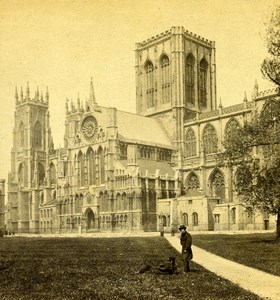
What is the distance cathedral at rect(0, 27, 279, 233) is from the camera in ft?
223

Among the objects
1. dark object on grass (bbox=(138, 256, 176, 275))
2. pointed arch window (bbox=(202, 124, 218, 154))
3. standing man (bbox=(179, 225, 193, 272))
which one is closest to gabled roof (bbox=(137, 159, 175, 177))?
pointed arch window (bbox=(202, 124, 218, 154))

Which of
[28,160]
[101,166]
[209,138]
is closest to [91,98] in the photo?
[101,166]

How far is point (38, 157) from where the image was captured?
107062 mm

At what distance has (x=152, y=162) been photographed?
3046 inches

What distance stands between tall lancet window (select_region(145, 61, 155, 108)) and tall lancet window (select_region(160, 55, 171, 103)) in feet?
7.89

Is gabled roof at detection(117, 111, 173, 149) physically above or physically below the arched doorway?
above

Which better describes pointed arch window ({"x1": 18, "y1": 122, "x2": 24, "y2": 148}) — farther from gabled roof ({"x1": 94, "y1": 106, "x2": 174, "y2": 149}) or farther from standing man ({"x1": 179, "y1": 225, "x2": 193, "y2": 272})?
standing man ({"x1": 179, "y1": 225, "x2": 193, "y2": 272})

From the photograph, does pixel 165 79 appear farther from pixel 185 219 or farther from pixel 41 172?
pixel 41 172

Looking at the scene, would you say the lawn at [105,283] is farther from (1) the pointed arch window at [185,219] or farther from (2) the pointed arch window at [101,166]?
(2) the pointed arch window at [101,166]

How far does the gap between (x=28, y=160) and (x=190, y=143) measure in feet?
125

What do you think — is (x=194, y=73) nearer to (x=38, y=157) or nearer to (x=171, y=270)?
(x=38, y=157)

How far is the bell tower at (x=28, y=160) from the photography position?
103 meters

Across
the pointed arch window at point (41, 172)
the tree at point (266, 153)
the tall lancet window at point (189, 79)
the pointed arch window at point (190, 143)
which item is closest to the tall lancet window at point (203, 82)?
the tall lancet window at point (189, 79)

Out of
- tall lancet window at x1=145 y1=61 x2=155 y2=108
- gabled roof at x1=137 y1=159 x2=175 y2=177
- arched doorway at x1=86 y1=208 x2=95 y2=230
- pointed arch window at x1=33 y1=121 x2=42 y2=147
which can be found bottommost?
arched doorway at x1=86 y1=208 x2=95 y2=230
